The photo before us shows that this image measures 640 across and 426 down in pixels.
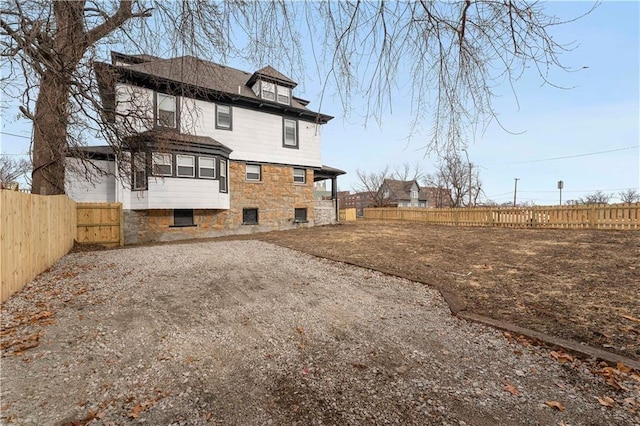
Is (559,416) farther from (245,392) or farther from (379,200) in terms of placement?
(379,200)

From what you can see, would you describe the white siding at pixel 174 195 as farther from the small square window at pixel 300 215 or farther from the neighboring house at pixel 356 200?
the neighboring house at pixel 356 200

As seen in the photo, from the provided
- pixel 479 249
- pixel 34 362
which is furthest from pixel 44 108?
pixel 479 249

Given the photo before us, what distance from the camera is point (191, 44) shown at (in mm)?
2275

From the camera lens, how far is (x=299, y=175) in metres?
16.7

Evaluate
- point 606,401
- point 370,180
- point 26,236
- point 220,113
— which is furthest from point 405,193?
point 606,401

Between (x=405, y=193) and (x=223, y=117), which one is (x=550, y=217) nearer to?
(x=223, y=117)

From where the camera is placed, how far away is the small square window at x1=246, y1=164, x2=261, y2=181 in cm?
1486

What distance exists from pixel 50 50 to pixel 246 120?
37.4ft

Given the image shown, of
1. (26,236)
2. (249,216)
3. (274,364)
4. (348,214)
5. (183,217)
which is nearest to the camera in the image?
(274,364)

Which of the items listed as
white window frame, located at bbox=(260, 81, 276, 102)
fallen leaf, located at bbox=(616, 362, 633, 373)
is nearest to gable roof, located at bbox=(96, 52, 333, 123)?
fallen leaf, located at bbox=(616, 362, 633, 373)

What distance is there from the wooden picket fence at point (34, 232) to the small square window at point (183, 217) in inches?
121

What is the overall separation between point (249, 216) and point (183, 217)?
10.5ft

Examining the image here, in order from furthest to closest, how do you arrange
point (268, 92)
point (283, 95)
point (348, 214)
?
point (348, 214)
point (283, 95)
point (268, 92)

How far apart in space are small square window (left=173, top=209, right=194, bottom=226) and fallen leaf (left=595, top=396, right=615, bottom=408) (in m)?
13.8
